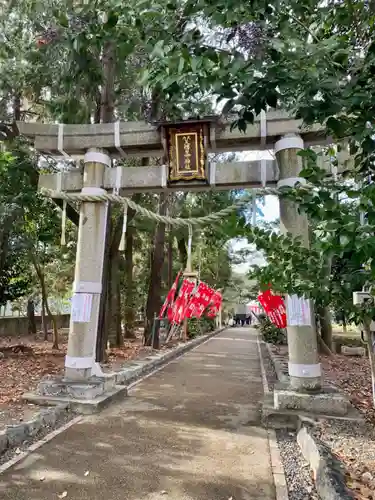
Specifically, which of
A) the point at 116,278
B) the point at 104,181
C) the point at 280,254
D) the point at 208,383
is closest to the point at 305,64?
the point at 280,254

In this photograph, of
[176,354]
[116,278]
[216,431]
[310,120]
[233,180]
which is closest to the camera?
[310,120]

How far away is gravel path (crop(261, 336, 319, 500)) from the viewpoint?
3539 millimetres

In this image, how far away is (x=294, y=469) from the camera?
4098 mm

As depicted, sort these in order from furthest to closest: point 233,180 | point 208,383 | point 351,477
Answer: point 208,383 → point 233,180 → point 351,477

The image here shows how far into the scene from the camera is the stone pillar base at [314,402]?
17.6 ft

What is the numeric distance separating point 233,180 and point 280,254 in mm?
3381

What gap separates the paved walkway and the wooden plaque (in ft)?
11.8

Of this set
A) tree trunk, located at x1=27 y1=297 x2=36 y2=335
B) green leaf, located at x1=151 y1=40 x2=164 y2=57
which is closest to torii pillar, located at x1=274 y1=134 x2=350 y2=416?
green leaf, located at x1=151 y1=40 x2=164 y2=57

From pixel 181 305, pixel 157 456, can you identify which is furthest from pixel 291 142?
pixel 181 305

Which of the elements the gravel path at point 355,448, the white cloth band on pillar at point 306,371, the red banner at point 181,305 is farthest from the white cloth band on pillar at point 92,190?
the red banner at point 181,305

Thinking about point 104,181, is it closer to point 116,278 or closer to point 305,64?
point 305,64

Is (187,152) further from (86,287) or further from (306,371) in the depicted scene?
Answer: (306,371)

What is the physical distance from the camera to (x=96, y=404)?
586 centimetres

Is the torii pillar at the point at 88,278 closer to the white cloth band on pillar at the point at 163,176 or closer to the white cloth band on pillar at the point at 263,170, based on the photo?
the white cloth band on pillar at the point at 163,176
